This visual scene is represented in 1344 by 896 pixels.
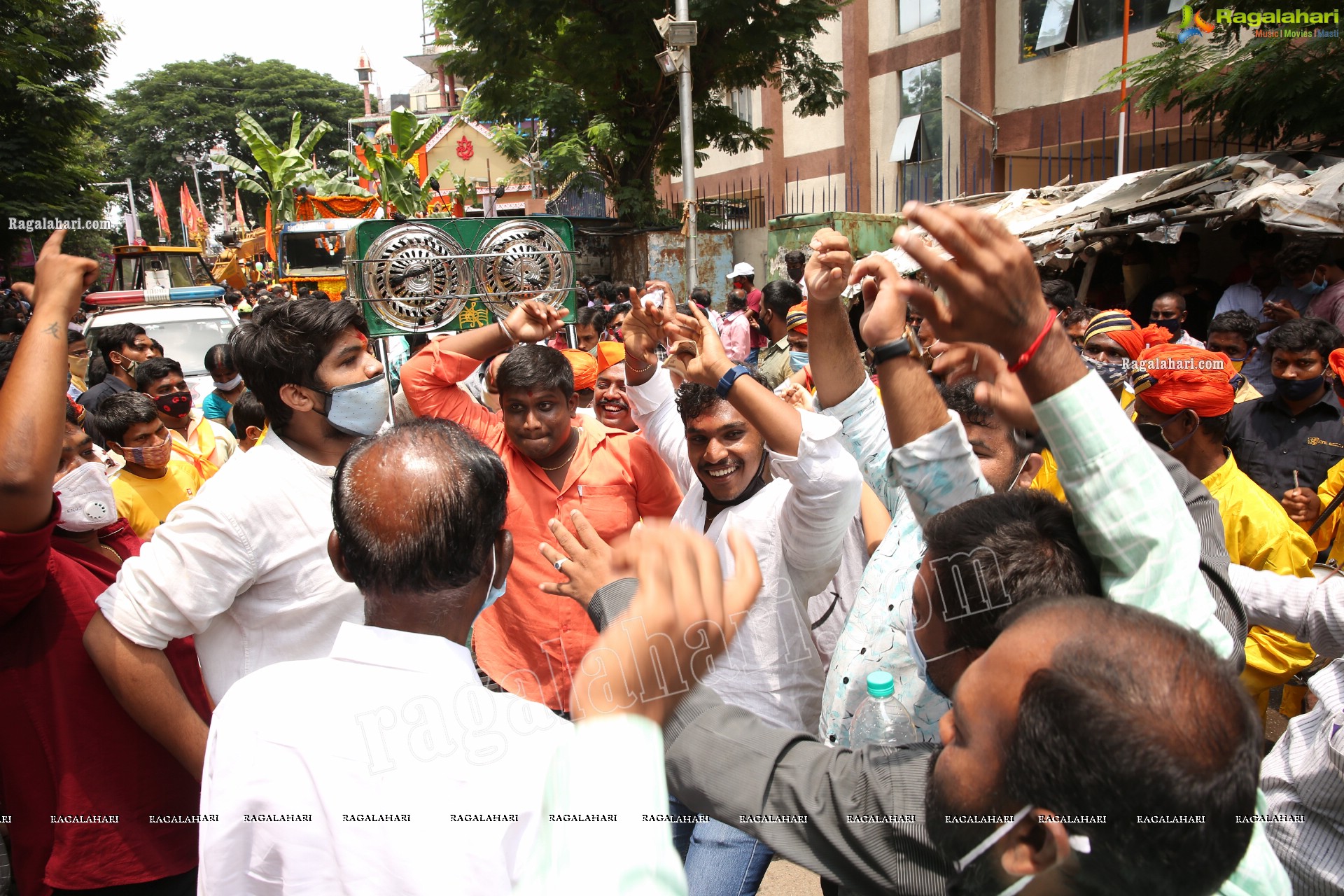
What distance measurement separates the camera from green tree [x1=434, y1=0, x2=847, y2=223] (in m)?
16.7

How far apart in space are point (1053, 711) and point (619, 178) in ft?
60.7

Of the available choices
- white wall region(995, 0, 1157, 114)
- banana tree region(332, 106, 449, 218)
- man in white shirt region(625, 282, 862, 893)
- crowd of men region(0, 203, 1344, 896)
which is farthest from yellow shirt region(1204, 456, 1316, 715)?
banana tree region(332, 106, 449, 218)

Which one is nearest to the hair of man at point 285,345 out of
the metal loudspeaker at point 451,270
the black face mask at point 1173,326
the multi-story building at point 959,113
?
the metal loudspeaker at point 451,270

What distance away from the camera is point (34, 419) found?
4.99ft

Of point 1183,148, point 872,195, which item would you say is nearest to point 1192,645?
point 1183,148

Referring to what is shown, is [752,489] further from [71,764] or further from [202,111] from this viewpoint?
[202,111]

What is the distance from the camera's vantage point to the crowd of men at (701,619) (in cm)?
104

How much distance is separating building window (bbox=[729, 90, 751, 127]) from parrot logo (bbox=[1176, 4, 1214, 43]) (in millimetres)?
13415

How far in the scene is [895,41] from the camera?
18.7 m

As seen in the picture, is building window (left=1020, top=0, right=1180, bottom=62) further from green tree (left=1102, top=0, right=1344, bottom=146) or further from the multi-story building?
green tree (left=1102, top=0, right=1344, bottom=146)

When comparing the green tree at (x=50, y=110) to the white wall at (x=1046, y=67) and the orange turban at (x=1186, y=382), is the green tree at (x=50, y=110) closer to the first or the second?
the white wall at (x=1046, y=67)

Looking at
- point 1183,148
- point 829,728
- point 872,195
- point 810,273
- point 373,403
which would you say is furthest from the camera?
point 872,195

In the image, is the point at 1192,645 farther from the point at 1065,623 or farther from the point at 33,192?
the point at 33,192

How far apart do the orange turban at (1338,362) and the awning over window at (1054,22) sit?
43.4 ft
